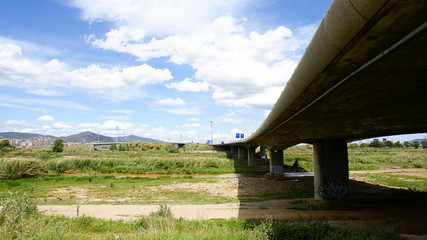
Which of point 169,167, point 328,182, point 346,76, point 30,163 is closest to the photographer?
point 346,76

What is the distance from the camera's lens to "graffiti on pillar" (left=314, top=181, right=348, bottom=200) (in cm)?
2184

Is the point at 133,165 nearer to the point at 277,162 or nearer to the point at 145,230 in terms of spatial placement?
the point at 277,162

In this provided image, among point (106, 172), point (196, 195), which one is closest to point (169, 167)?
point (106, 172)

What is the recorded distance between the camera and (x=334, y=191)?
71.9 feet

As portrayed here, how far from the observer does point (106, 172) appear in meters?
52.3

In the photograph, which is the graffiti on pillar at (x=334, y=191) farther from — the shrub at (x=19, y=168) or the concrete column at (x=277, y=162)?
the shrub at (x=19, y=168)

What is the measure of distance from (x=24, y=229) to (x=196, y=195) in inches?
833

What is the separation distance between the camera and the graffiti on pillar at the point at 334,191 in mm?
21844

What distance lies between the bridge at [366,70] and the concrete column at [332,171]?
19.3 ft

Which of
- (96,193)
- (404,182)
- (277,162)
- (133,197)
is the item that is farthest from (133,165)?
(404,182)

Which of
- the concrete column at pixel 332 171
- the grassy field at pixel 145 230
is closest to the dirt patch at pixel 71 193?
the grassy field at pixel 145 230

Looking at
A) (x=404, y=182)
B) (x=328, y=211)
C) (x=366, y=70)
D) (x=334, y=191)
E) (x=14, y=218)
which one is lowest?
(x=404, y=182)

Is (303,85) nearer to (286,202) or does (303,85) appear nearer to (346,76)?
(346,76)

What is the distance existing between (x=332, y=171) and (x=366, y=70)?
1706 centimetres
